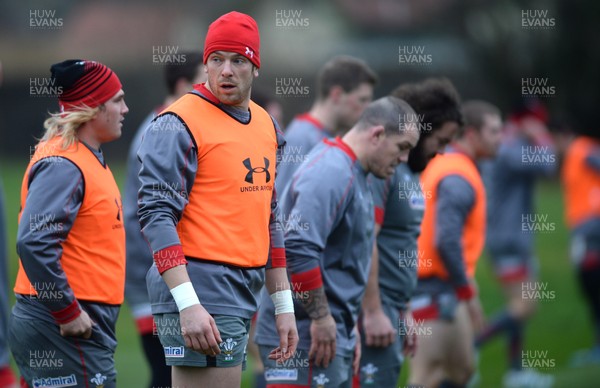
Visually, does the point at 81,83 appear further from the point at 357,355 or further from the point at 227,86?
the point at 357,355

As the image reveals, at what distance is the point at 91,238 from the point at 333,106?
3.44 meters

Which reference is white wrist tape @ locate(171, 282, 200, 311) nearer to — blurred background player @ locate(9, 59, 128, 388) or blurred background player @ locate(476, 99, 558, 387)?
blurred background player @ locate(9, 59, 128, 388)

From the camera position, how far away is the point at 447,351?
7984 millimetres

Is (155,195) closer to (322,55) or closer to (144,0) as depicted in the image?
(322,55)

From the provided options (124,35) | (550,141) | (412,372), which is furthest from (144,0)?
(412,372)

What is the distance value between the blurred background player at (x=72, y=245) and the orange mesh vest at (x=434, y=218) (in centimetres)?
324

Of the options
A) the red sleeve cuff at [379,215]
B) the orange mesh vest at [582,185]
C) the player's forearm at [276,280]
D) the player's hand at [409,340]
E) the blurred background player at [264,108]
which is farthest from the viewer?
the orange mesh vest at [582,185]

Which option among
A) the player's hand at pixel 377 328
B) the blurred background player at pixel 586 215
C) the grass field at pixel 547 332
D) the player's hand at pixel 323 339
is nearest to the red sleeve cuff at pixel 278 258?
the player's hand at pixel 323 339

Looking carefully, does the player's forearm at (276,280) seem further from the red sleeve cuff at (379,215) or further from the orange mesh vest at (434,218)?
the orange mesh vest at (434,218)

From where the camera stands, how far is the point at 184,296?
4.33 metres

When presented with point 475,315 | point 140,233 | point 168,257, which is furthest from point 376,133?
point 475,315

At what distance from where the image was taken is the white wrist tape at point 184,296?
432cm

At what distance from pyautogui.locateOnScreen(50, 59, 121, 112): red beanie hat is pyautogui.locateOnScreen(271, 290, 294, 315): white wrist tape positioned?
1484mm

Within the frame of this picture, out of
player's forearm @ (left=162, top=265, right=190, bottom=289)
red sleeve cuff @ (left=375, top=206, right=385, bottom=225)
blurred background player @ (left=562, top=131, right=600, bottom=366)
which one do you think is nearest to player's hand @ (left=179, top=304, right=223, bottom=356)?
player's forearm @ (left=162, top=265, right=190, bottom=289)
